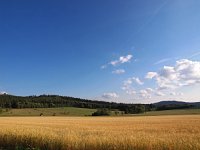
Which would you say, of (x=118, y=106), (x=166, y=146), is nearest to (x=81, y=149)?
(x=166, y=146)

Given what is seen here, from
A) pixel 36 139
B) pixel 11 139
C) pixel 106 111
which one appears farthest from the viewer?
pixel 106 111

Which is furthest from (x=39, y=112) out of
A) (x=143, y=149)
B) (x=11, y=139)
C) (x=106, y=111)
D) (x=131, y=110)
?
(x=143, y=149)

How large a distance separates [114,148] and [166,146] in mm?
2657

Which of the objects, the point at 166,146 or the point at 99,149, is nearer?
the point at 166,146

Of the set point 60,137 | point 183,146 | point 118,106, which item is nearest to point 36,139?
point 60,137

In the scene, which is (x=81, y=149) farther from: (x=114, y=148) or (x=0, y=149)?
(x=0, y=149)

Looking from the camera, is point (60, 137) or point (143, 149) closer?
point (143, 149)

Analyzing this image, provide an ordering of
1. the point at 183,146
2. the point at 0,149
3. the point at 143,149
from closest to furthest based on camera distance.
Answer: the point at 183,146 → the point at 143,149 → the point at 0,149

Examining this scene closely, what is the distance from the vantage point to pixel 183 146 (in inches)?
560

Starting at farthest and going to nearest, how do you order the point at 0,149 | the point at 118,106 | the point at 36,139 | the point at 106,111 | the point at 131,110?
the point at 118,106
the point at 131,110
the point at 106,111
the point at 36,139
the point at 0,149

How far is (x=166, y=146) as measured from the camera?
14883 mm

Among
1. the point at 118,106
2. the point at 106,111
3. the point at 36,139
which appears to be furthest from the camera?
the point at 118,106

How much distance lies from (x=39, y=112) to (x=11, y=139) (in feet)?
399

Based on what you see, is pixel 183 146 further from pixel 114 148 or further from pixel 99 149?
pixel 99 149
